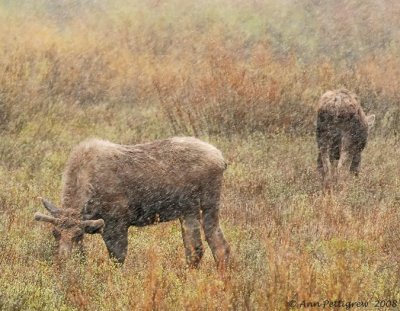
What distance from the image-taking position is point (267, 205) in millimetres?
9836

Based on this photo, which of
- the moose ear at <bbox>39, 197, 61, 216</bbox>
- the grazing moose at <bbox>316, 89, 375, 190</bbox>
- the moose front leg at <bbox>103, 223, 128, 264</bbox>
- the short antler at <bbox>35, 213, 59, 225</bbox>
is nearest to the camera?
the short antler at <bbox>35, 213, 59, 225</bbox>

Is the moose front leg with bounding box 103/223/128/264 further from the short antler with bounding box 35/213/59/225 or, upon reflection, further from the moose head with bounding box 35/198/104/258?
the short antler with bounding box 35/213/59/225

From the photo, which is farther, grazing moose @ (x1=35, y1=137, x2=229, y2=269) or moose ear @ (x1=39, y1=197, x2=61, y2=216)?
grazing moose @ (x1=35, y1=137, x2=229, y2=269)

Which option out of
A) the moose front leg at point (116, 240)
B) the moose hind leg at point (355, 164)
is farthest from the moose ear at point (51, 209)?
the moose hind leg at point (355, 164)

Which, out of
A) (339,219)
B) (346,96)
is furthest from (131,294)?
(346,96)

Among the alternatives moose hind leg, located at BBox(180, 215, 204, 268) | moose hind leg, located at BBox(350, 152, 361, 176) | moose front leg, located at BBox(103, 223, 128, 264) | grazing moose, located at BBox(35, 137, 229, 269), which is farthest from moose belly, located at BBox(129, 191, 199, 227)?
Answer: moose hind leg, located at BBox(350, 152, 361, 176)

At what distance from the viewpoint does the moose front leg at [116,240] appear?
7359 millimetres

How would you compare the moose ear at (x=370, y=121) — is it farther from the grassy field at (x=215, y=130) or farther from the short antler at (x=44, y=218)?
the short antler at (x=44, y=218)

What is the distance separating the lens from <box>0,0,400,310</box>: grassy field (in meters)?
5.90

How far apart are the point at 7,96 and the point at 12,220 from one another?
634 cm

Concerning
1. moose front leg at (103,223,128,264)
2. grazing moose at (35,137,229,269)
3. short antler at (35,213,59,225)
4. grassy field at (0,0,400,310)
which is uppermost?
short antler at (35,213,59,225)

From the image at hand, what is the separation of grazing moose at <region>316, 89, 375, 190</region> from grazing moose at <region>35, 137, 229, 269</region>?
4.19m

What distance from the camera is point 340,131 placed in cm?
1175

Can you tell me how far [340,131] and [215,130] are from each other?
3.83 m
